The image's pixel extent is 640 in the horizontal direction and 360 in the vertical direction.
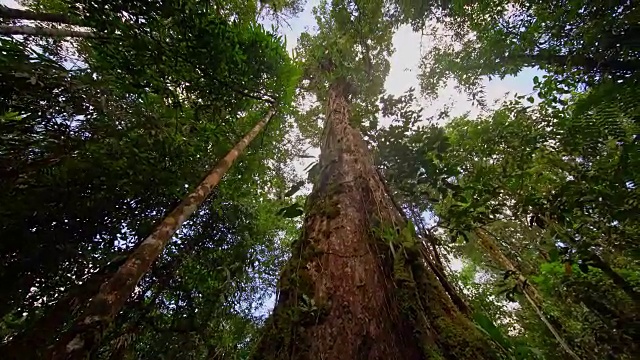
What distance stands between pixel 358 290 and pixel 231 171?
367 centimetres

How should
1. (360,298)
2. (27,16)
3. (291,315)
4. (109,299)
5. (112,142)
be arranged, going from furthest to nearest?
(112,142) < (27,16) < (360,298) < (291,315) < (109,299)

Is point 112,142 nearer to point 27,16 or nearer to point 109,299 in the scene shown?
point 27,16

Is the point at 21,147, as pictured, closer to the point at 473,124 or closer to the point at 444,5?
the point at 473,124

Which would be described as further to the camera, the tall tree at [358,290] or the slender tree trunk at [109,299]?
the tall tree at [358,290]

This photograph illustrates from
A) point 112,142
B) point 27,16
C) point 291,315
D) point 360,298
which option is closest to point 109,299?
point 291,315

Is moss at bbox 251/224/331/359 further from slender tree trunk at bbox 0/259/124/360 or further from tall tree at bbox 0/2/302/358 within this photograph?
tall tree at bbox 0/2/302/358

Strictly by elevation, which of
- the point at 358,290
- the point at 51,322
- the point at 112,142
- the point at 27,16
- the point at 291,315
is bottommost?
the point at 291,315

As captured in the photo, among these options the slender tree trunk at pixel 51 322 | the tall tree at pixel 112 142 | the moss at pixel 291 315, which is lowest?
the moss at pixel 291 315

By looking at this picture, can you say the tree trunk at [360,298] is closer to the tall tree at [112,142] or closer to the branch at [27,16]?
the tall tree at [112,142]

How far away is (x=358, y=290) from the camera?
7.15 feet

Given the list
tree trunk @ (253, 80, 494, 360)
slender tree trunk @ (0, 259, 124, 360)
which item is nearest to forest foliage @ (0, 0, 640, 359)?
slender tree trunk @ (0, 259, 124, 360)

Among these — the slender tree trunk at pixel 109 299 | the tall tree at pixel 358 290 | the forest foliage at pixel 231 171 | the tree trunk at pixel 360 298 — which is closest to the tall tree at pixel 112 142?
the forest foliage at pixel 231 171

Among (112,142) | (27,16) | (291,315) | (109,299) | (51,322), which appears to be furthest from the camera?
(112,142)

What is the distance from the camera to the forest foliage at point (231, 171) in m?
2.80
